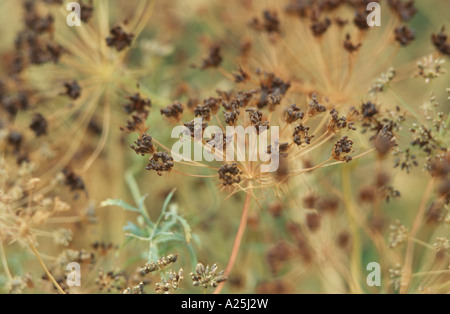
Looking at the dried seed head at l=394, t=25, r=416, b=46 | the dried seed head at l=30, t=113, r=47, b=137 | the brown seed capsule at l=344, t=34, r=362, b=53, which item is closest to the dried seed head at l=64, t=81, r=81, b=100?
the dried seed head at l=30, t=113, r=47, b=137

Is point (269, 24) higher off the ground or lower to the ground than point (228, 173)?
higher

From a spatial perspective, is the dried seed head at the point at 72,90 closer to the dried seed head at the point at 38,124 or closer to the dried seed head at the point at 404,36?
the dried seed head at the point at 38,124

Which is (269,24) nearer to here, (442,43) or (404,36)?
(404,36)

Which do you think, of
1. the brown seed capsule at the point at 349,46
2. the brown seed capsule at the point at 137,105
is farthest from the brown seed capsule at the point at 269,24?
the brown seed capsule at the point at 137,105

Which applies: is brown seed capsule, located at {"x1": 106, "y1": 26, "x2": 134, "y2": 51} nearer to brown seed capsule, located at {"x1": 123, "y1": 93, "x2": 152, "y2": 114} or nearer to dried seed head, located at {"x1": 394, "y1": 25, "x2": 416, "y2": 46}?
brown seed capsule, located at {"x1": 123, "y1": 93, "x2": 152, "y2": 114}

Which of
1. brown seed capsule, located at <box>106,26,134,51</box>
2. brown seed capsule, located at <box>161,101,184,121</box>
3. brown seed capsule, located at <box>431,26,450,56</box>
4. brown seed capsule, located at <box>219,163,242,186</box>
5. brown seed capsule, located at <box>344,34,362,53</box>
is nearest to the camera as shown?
brown seed capsule, located at <box>219,163,242,186</box>

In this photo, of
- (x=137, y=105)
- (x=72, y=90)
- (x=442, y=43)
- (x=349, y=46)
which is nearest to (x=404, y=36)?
(x=442, y=43)

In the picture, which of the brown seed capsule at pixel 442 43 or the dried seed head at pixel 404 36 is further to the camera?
the dried seed head at pixel 404 36

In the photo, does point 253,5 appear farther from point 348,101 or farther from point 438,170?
Answer: point 438,170

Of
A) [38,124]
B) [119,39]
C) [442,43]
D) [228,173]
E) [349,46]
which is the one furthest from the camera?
[38,124]
